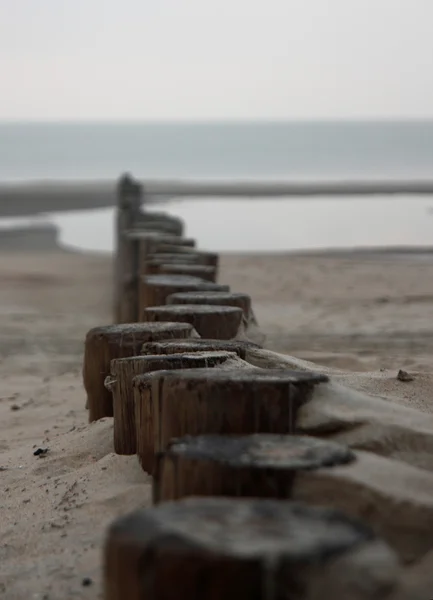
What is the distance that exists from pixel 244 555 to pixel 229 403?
0.99 metres

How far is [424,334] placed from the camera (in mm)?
8281

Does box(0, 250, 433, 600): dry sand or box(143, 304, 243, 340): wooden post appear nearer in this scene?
box(0, 250, 433, 600): dry sand

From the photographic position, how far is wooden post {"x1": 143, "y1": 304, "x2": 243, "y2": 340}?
4508mm

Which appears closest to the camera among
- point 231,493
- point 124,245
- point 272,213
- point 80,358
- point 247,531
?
point 247,531

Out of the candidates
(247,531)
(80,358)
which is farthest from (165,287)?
(247,531)

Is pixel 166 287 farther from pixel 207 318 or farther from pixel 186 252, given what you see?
pixel 186 252

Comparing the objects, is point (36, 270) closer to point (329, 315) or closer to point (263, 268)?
point (263, 268)

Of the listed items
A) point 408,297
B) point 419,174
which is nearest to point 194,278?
point 408,297

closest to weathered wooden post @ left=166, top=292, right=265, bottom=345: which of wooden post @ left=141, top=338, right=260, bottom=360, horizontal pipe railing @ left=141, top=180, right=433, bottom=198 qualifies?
wooden post @ left=141, top=338, right=260, bottom=360

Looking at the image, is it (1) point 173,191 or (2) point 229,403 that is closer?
(2) point 229,403

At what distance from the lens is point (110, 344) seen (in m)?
4.29

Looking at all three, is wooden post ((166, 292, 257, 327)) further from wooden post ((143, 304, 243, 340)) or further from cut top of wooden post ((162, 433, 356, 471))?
cut top of wooden post ((162, 433, 356, 471))

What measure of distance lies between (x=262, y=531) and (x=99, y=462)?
1.90 m

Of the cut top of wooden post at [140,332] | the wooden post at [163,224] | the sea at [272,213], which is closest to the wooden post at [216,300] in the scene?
the cut top of wooden post at [140,332]
